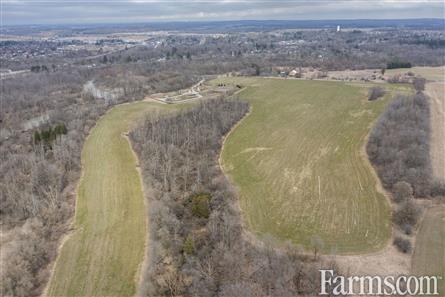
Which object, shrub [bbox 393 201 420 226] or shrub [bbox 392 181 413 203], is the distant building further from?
shrub [bbox 393 201 420 226]

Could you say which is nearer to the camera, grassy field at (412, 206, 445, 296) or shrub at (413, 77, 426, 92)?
grassy field at (412, 206, 445, 296)

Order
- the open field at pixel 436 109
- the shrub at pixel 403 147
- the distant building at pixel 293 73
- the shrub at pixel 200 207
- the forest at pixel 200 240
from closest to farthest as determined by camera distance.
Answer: the forest at pixel 200 240
the shrub at pixel 200 207
the shrub at pixel 403 147
the open field at pixel 436 109
the distant building at pixel 293 73

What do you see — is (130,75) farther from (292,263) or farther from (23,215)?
(292,263)

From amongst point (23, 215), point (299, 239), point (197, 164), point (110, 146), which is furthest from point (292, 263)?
point (110, 146)

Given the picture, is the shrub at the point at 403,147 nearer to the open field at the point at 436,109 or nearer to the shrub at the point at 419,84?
the open field at the point at 436,109

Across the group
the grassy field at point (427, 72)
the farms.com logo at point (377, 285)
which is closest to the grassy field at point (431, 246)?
the farms.com logo at point (377, 285)

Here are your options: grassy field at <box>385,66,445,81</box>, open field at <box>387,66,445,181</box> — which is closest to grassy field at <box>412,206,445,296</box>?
open field at <box>387,66,445,181</box>
